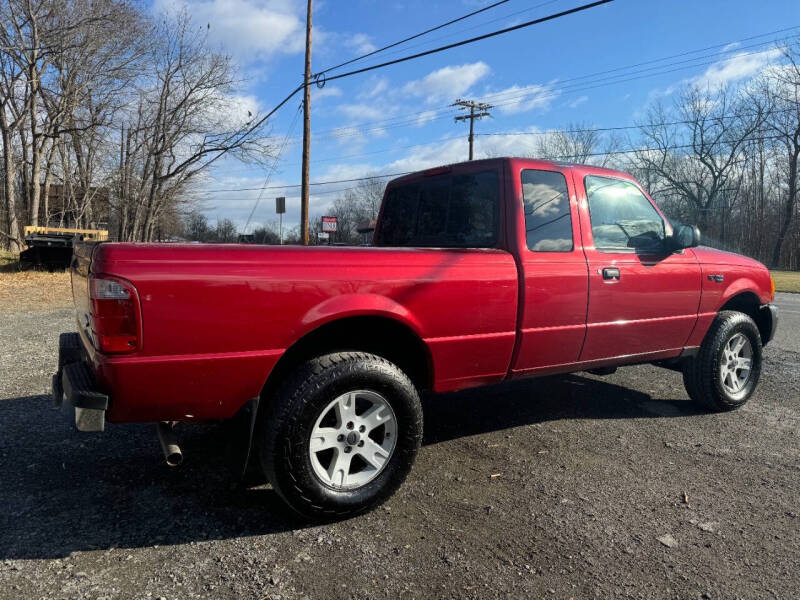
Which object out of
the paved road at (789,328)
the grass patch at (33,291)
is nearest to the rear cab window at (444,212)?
the paved road at (789,328)

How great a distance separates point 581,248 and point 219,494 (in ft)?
8.94

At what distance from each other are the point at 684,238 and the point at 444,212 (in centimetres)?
180

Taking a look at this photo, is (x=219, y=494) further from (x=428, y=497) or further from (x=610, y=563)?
(x=610, y=563)

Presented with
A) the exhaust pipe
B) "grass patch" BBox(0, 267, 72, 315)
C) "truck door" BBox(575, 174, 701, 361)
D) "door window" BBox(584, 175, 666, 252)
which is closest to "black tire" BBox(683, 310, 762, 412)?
"truck door" BBox(575, 174, 701, 361)

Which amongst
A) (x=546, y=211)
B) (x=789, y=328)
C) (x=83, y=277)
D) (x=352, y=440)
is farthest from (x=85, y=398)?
(x=789, y=328)

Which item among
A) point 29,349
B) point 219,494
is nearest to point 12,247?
point 29,349

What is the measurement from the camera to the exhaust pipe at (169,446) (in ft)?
8.01

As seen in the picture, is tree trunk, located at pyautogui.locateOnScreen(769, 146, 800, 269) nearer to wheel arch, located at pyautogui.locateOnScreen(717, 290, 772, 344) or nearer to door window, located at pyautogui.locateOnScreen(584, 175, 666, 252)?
wheel arch, located at pyautogui.locateOnScreen(717, 290, 772, 344)

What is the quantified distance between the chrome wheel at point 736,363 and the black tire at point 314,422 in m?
3.10

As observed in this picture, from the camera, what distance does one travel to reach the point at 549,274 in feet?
11.3

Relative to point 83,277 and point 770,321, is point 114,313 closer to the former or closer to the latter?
point 83,277

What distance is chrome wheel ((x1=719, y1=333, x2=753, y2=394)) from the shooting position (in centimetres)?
456

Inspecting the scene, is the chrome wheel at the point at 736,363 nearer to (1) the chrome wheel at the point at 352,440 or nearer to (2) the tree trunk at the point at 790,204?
(1) the chrome wheel at the point at 352,440

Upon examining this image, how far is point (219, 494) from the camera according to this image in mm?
2996
